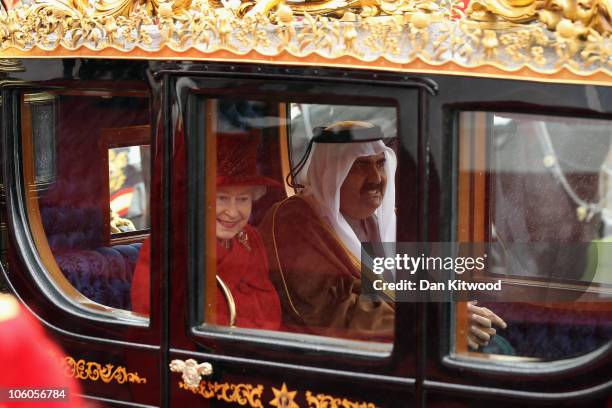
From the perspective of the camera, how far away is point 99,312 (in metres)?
3.05

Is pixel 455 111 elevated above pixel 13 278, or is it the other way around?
pixel 455 111

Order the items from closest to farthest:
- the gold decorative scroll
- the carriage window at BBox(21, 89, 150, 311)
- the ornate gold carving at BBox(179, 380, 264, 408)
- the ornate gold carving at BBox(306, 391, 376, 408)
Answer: the gold decorative scroll → the ornate gold carving at BBox(306, 391, 376, 408) → the ornate gold carving at BBox(179, 380, 264, 408) → the carriage window at BBox(21, 89, 150, 311)

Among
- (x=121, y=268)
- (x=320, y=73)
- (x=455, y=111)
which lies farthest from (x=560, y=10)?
(x=121, y=268)

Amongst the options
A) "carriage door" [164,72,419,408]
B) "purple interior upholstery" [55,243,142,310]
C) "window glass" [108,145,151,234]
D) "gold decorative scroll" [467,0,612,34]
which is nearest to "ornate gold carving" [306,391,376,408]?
"carriage door" [164,72,419,408]

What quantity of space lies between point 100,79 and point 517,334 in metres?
1.21

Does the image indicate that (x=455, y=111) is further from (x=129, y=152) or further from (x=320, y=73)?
(x=129, y=152)

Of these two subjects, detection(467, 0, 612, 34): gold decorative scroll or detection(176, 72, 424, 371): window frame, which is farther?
detection(176, 72, 424, 371): window frame

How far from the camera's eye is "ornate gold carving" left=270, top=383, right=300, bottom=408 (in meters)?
2.77

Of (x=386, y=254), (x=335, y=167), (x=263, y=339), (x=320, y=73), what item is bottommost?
(x=263, y=339)

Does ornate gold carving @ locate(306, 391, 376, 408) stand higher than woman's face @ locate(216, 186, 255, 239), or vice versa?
woman's face @ locate(216, 186, 255, 239)

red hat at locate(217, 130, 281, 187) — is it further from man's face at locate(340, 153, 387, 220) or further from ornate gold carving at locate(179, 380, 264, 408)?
ornate gold carving at locate(179, 380, 264, 408)

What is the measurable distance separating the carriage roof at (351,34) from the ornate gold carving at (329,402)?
30.2 inches

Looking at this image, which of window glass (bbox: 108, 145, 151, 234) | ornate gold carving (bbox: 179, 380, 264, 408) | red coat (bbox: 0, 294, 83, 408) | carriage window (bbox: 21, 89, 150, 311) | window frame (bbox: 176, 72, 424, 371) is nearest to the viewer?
red coat (bbox: 0, 294, 83, 408)

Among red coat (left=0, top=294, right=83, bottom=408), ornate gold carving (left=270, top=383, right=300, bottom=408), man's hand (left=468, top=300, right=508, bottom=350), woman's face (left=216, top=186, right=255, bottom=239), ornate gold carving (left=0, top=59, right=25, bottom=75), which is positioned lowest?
ornate gold carving (left=270, top=383, right=300, bottom=408)
